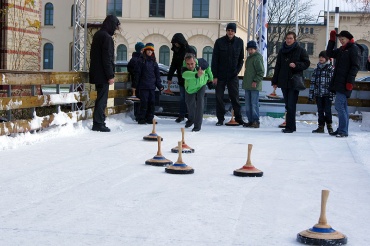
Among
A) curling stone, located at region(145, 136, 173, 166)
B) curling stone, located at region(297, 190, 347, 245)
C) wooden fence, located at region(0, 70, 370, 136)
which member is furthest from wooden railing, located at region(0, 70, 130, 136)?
curling stone, located at region(297, 190, 347, 245)

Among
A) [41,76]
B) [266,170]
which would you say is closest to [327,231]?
[266,170]

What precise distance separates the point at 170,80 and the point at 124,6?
4759 cm

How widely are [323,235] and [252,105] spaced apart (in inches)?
440

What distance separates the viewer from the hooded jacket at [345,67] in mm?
14227

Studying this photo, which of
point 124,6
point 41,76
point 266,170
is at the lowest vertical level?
point 266,170

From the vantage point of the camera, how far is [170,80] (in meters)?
18.4

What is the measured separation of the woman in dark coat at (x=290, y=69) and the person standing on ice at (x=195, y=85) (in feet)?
4.88

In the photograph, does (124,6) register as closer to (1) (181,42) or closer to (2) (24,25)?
(2) (24,25)

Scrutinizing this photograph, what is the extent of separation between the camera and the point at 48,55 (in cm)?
6781

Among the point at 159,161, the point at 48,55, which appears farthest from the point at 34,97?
the point at 48,55

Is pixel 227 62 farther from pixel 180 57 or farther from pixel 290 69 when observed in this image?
pixel 290 69

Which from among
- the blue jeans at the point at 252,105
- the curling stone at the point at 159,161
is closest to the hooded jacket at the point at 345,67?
the blue jeans at the point at 252,105

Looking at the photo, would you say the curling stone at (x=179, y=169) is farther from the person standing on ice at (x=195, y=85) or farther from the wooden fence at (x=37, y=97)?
the person standing on ice at (x=195, y=85)

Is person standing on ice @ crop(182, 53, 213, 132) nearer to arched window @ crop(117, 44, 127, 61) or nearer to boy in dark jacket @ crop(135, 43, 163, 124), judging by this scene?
boy in dark jacket @ crop(135, 43, 163, 124)
